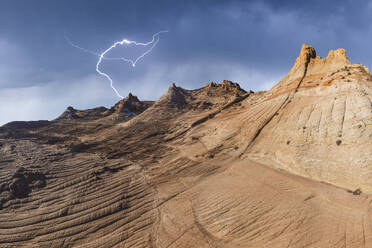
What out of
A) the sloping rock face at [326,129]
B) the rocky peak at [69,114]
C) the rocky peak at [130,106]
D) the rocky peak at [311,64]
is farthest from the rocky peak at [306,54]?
the rocky peak at [69,114]

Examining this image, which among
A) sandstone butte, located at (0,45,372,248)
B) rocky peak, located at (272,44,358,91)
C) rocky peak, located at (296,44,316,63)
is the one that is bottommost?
sandstone butte, located at (0,45,372,248)

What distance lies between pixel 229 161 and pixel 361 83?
48.9ft

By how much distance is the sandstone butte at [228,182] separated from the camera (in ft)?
33.4

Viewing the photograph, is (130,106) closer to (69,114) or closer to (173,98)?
(173,98)

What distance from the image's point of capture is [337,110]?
16.0 m

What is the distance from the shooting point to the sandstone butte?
10195 millimetres

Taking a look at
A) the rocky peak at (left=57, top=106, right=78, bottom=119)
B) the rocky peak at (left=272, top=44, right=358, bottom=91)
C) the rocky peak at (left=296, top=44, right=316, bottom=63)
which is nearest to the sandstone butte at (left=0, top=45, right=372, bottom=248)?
the rocky peak at (left=272, top=44, right=358, bottom=91)

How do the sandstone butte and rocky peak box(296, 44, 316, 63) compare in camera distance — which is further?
rocky peak box(296, 44, 316, 63)

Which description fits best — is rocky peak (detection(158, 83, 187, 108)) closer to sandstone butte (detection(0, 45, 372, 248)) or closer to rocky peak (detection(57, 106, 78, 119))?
sandstone butte (detection(0, 45, 372, 248))

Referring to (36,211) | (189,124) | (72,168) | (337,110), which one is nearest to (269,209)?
(337,110)

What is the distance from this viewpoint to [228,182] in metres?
14.9

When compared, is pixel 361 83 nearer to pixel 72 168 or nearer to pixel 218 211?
pixel 218 211

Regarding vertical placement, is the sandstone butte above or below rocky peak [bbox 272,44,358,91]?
below

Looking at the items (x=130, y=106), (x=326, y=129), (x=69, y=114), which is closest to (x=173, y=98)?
(x=130, y=106)
